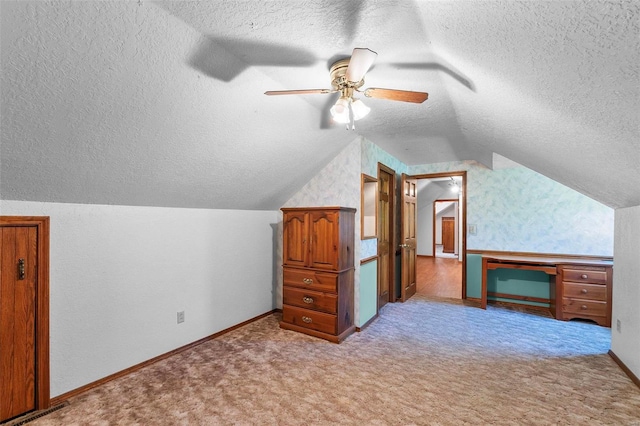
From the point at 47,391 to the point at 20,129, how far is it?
5.74 feet

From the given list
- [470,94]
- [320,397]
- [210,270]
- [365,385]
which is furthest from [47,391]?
[470,94]

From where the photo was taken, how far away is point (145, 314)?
8.27 ft

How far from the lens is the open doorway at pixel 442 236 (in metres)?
4.96

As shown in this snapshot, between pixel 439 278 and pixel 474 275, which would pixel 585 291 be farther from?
pixel 439 278

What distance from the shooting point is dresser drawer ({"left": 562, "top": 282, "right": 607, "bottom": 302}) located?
11.3 ft

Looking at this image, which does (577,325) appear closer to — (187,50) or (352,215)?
(352,215)

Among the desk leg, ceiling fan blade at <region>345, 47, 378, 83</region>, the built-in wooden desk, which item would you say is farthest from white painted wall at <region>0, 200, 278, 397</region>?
the built-in wooden desk

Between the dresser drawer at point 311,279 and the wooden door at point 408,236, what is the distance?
1.97 metres

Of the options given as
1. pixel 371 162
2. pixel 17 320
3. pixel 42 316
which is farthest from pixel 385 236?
pixel 17 320

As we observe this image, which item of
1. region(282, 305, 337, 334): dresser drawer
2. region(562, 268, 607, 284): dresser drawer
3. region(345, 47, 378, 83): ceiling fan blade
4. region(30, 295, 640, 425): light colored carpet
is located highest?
region(345, 47, 378, 83): ceiling fan blade

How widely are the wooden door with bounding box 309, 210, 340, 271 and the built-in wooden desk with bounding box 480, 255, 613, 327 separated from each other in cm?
267

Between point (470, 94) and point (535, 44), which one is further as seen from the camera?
point (470, 94)

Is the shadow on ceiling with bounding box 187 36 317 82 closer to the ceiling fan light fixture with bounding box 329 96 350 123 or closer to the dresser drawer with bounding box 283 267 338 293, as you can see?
the ceiling fan light fixture with bounding box 329 96 350 123

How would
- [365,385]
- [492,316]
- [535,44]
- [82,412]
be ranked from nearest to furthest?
1. [535,44]
2. [82,412]
3. [365,385]
4. [492,316]
